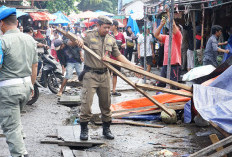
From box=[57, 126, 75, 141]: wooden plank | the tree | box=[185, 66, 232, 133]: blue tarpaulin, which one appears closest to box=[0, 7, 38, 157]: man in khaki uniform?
box=[57, 126, 75, 141]: wooden plank

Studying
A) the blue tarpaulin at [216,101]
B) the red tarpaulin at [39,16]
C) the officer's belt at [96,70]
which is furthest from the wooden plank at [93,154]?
the red tarpaulin at [39,16]

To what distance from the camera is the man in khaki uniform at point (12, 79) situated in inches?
163

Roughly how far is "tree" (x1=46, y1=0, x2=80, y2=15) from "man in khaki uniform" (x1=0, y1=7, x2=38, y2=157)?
3533 centimetres

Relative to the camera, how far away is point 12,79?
13.8 ft

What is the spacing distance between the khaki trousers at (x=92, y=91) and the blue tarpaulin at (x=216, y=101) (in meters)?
1.49

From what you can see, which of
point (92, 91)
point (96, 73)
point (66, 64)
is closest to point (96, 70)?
point (96, 73)

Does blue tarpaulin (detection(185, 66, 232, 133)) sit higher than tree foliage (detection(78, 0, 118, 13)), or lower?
lower

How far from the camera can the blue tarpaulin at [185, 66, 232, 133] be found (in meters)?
4.91

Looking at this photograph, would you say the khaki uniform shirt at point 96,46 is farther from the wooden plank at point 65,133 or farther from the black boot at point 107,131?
the wooden plank at point 65,133

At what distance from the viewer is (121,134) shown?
637cm

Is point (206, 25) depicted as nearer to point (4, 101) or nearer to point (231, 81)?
point (231, 81)

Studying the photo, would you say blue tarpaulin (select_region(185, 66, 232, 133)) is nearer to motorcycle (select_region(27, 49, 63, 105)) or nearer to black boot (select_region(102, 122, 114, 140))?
black boot (select_region(102, 122, 114, 140))

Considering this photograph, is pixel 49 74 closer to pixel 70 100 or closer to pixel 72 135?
pixel 70 100

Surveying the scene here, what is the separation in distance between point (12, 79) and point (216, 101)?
320cm
